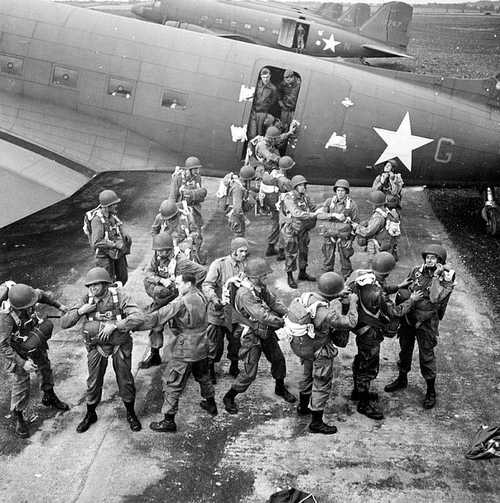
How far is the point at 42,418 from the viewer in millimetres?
6746

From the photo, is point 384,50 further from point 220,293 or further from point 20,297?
point 20,297

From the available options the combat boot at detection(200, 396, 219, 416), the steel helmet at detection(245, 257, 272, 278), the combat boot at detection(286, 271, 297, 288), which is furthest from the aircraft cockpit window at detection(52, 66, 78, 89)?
the combat boot at detection(200, 396, 219, 416)

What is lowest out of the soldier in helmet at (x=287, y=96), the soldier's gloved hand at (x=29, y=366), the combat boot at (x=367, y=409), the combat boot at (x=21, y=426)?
the combat boot at (x=21, y=426)

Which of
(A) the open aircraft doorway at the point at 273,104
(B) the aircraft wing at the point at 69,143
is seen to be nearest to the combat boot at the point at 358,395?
(A) the open aircraft doorway at the point at 273,104

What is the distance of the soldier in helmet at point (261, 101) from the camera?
453 inches

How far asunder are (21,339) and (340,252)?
17.5 feet

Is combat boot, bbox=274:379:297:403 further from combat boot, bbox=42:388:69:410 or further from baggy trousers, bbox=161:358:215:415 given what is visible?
combat boot, bbox=42:388:69:410

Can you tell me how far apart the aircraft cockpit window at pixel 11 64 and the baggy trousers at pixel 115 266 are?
5.24 m

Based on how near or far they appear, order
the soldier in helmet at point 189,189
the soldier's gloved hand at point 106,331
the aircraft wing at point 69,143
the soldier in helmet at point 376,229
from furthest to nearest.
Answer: the aircraft wing at point 69,143
the soldier in helmet at point 189,189
the soldier in helmet at point 376,229
the soldier's gloved hand at point 106,331

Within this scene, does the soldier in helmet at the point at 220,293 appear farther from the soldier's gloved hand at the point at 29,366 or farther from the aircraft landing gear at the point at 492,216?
the aircraft landing gear at the point at 492,216

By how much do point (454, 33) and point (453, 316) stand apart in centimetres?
4598

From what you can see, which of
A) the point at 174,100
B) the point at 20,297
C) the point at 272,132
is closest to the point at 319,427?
the point at 20,297

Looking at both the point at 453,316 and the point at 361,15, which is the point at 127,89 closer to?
the point at 453,316

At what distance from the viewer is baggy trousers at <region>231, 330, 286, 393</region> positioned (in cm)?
645
